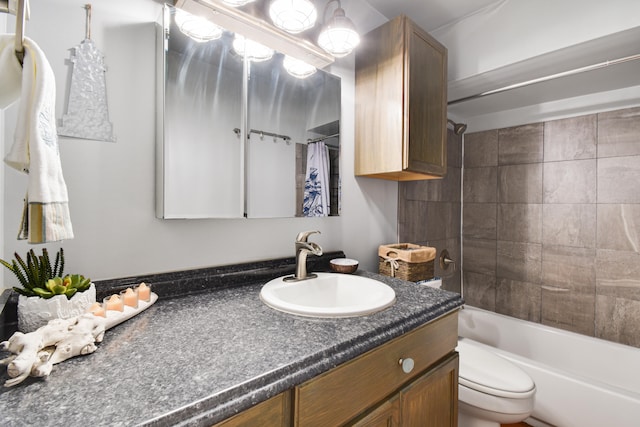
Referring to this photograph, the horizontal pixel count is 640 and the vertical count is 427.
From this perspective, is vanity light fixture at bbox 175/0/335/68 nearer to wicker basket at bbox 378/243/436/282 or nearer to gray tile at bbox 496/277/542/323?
wicker basket at bbox 378/243/436/282

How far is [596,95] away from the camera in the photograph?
2070mm

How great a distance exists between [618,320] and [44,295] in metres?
3.01

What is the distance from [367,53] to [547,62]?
1022 mm

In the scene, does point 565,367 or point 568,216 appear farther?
point 568,216

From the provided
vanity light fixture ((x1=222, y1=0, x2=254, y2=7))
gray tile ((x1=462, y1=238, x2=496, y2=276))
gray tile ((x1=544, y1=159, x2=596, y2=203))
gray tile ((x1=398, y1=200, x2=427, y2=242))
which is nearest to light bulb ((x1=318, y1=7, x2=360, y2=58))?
vanity light fixture ((x1=222, y1=0, x2=254, y2=7))

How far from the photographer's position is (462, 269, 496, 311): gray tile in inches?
100

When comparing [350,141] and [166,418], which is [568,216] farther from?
[166,418]

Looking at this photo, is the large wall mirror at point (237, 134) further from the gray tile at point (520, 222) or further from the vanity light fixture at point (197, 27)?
the gray tile at point (520, 222)

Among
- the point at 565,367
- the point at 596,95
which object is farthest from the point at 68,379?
the point at 596,95

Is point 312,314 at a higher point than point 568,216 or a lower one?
lower

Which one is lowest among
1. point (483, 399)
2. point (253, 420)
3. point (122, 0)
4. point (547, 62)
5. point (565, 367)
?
point (565, 367)

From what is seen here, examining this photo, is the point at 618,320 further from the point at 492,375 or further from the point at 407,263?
the point at 407,263

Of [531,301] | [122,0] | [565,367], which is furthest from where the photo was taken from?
[531,301]

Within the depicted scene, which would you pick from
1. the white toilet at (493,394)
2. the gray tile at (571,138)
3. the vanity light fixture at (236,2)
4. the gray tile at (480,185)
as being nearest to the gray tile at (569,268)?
the gray tile at (480,185)
